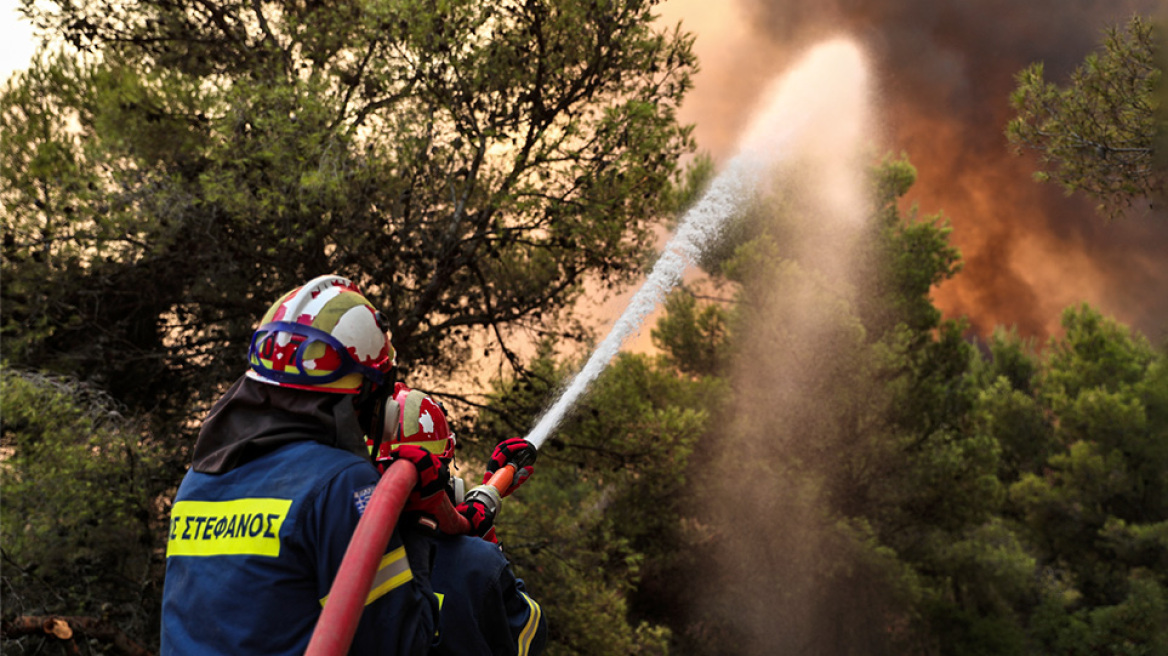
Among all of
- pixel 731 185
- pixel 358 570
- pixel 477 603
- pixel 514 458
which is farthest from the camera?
pixel 731 185

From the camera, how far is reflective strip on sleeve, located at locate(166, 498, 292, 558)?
182cm

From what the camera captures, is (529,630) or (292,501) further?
(529,630)

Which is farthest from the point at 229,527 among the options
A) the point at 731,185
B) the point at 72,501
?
the point at 731,185

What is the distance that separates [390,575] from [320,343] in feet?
1.94

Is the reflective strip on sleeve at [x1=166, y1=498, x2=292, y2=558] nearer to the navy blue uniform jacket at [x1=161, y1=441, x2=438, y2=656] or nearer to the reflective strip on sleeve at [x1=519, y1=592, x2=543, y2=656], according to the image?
the navy blue uniform jacket at [x1=161, y1=441, x2=438, y2=656]

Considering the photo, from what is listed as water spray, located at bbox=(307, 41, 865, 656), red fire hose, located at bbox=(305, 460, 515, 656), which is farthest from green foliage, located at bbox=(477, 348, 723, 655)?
red fire hose, located at bbox=(305, 460, 515, 656)

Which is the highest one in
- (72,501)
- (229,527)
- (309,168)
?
(309,168)

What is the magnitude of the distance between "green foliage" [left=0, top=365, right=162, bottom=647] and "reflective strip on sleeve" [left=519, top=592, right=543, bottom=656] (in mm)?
5752

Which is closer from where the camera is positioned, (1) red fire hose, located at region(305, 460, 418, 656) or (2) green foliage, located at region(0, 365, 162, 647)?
(1) red fire hose, located at region(305, 460, 418, 656)

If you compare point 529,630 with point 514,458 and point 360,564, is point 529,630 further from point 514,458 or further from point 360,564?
point 360,564

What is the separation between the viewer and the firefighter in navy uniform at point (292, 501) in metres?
1.81

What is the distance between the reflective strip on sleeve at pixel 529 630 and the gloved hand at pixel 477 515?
0.22 metres

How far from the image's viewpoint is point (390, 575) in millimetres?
1841

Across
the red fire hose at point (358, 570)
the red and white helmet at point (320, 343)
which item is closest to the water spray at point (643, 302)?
the red fire hose at point (358, 570)
